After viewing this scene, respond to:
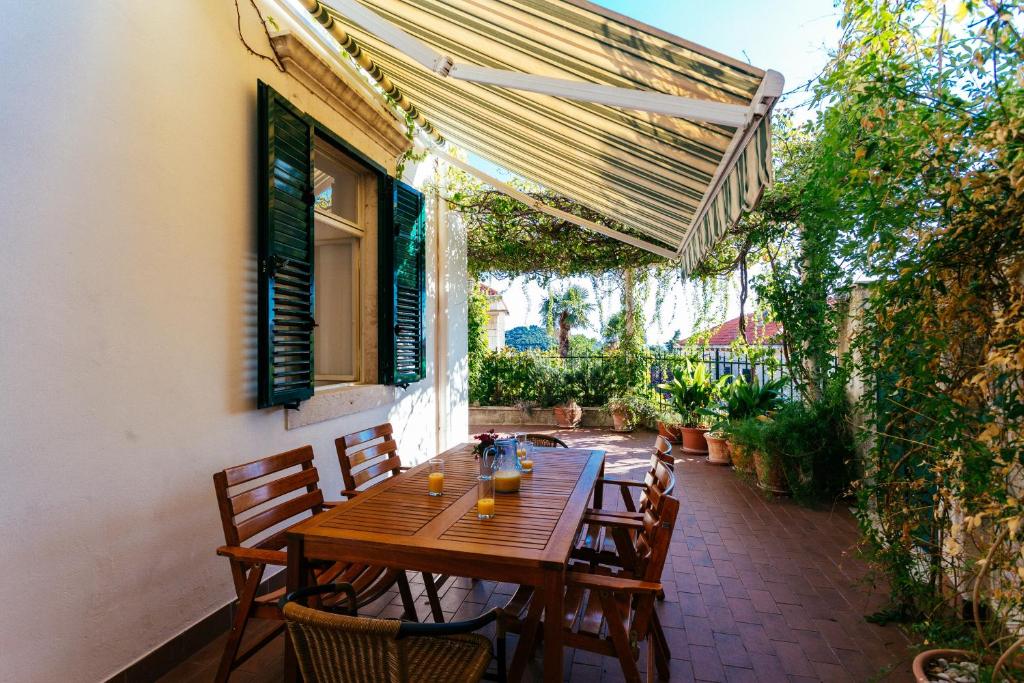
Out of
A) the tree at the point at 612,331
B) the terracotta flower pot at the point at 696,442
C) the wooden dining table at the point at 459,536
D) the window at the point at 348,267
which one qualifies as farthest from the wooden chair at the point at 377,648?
the tree at the point at 612,331

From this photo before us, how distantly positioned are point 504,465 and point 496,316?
60.8 feet

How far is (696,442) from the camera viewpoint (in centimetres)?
732

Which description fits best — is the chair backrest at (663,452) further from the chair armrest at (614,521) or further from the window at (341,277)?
the window at (341,277)

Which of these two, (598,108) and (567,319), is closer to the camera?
(598,108)

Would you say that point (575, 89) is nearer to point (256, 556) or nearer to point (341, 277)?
point (256, 556)

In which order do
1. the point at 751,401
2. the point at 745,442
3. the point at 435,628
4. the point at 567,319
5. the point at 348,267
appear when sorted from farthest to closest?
the point at 567,319 < the point at 751,401 < the point at 745,442 < the point at 348,267 < the point at 435,628

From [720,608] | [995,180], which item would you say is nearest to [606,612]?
[720,608]

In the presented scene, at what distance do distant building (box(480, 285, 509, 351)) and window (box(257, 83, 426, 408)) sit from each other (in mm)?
5388

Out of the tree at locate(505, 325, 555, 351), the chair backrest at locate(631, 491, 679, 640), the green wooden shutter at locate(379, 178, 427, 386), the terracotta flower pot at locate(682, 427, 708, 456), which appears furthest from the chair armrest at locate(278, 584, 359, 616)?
the tree at locate(505, 325, 555, 351)

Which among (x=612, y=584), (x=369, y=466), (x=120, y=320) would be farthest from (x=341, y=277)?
(x=612, y=584)

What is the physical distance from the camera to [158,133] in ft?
7.75

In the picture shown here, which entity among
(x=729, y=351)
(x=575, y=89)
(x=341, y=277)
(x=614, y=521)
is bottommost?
(x=614, y=521)

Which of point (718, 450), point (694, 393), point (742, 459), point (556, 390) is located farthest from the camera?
point (556, 390)

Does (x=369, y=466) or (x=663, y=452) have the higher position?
(x=663, y=452)
